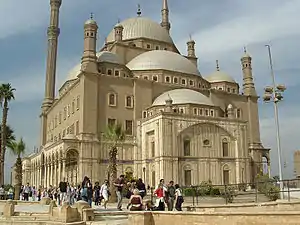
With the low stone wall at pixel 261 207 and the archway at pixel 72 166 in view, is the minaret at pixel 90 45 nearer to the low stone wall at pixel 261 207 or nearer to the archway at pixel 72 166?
the archway at pixel 72 166

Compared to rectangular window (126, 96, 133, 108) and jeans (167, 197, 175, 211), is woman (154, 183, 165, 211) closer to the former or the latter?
jeans (167, 197, 175, 211)

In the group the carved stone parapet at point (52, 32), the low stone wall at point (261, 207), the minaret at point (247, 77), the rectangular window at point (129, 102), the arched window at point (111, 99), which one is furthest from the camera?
the carved stone parapet at point (52, 32)

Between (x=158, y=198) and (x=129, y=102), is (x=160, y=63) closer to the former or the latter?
(x=129, y=102)

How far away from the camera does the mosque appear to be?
35.8 meters

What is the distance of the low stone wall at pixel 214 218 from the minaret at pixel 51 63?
42.7m

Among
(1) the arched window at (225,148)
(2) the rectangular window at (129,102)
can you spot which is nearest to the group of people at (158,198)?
(1) the arched window at (225,148)

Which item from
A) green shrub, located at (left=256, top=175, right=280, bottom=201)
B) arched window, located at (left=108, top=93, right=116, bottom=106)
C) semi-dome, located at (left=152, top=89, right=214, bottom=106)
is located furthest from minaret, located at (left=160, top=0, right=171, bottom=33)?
green shrub, located at (left=256, top=175, right=280, bottom=201)

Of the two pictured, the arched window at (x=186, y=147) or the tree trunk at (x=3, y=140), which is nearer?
the tree trunk at (x=3, y=140)

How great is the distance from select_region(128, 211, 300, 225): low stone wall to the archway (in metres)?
25.7

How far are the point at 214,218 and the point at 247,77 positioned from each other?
4125cm

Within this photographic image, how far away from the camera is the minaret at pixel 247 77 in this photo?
1924 inches

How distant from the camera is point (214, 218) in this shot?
10297 millimetres

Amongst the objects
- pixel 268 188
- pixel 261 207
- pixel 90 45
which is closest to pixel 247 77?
pixel 90 45

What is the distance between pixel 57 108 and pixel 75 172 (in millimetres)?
13769
